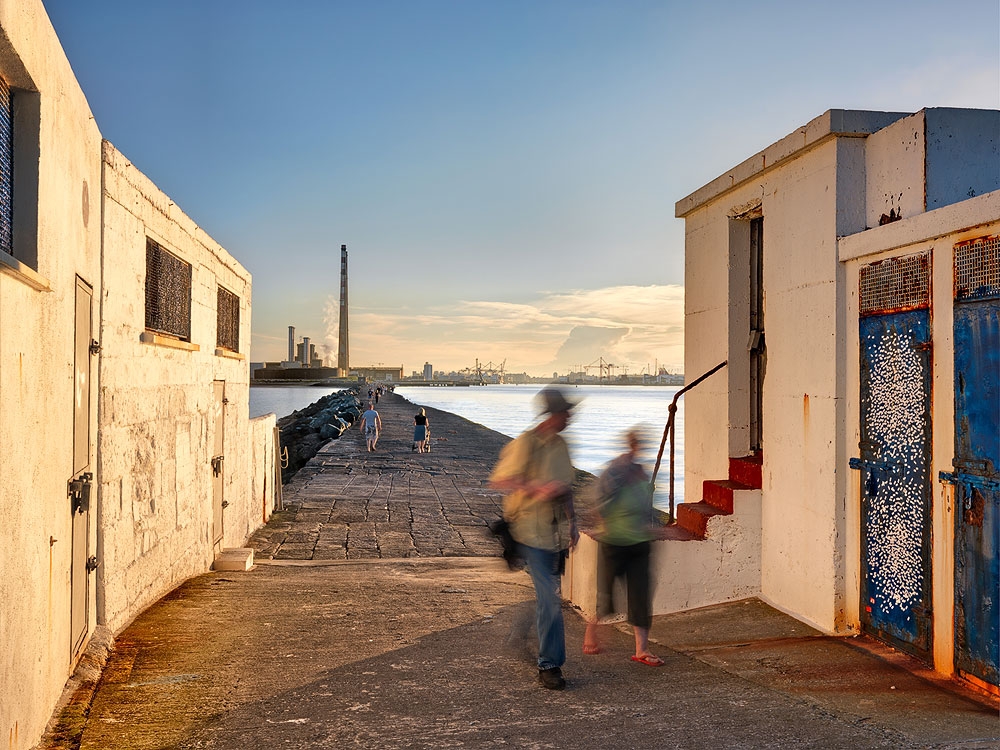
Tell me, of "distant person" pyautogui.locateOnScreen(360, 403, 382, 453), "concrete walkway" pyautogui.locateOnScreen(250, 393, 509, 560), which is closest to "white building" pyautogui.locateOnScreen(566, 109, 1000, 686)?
"concrete walkway" pyautogui.locateOnScreen(250, 393, 509, 560)

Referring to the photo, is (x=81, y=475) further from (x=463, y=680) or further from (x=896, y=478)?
(x=896, y=478)

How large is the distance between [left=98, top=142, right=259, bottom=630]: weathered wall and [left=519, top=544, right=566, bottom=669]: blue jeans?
283 centimetres

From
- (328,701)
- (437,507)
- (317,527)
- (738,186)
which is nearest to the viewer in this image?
(328,701)

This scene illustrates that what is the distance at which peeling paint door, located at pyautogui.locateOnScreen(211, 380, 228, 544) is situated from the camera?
865 centimetres

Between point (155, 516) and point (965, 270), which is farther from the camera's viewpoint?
point (155, 516)

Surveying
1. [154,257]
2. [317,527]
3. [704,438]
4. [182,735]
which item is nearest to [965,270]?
[704,438]

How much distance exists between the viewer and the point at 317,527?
11.3m

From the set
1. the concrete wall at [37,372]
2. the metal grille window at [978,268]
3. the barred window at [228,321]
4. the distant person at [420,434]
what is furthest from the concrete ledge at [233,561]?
the distant person at [420,434]

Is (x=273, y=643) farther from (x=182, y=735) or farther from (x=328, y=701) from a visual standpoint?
(x=182, y=735)

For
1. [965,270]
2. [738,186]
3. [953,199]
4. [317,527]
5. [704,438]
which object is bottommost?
[317,527]

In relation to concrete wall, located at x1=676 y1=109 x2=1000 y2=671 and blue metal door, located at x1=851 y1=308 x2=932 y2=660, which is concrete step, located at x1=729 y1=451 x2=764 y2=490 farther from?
blue metal door, located at x1=851 y1=308 x2=932 y2=660

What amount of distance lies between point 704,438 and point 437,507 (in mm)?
6147

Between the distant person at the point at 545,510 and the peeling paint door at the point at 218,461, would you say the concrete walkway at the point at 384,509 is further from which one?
the distant person at the point at 545,510

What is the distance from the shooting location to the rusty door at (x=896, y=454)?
194 inches
